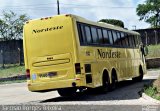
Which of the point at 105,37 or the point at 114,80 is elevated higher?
the point at 105,37

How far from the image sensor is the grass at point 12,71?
134ft

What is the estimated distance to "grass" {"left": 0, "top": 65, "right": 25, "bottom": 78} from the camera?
40.9m

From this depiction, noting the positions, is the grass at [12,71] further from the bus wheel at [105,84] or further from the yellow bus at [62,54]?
the yellow bus at [62,54]

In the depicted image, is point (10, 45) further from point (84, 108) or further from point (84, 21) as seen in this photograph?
point (84, 108)

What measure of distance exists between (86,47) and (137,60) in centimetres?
1001

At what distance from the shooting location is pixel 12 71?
41.8 metres

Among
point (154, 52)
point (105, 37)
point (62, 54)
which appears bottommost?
point (154, 52)

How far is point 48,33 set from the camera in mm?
19031

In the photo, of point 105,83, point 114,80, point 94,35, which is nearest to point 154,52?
point 114,80

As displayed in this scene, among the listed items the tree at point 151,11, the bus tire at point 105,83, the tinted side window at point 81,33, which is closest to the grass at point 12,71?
the bus tire at point 105,83

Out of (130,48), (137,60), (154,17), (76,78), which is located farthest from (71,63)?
(154,17)

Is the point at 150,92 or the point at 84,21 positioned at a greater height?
the point at 84,21

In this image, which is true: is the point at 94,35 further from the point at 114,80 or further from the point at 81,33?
the point at 114,80

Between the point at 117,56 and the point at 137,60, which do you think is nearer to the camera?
the point at 117,56
